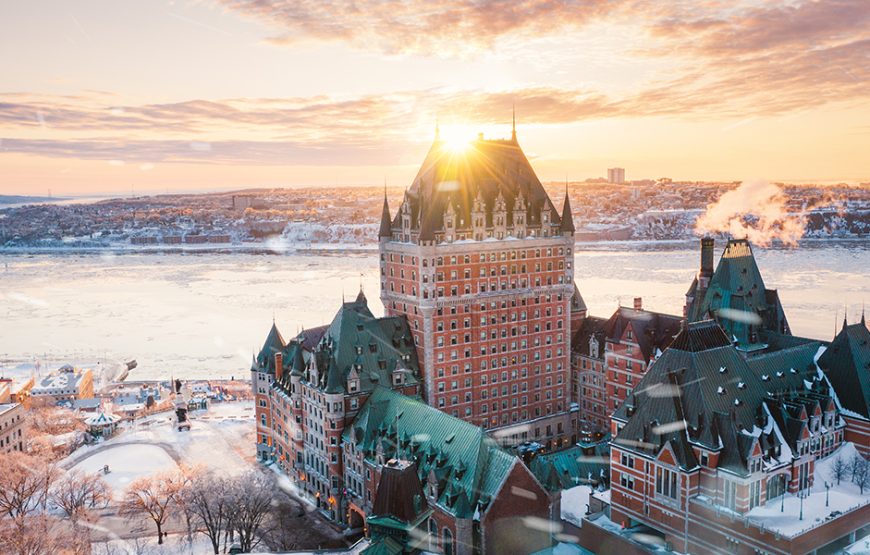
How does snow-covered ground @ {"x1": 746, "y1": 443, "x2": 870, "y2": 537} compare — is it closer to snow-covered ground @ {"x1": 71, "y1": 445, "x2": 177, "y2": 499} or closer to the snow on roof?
snow-covered ground @ {"x1": 71, "y1": 445, "x2": 177, "y2": 499}

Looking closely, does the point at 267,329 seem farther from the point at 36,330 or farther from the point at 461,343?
the point at 461,343

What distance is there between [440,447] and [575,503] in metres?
16.2

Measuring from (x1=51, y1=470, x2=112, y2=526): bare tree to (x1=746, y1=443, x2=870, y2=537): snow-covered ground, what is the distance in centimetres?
5925

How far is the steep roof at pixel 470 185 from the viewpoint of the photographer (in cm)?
8081

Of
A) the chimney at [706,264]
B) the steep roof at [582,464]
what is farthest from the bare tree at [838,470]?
the chimney at [706,264]

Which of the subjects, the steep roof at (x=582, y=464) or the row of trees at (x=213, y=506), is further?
the steep roof at (x=582, y=464)

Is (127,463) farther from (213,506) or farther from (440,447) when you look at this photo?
(440,447)

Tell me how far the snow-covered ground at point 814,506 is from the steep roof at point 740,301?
2188 cm

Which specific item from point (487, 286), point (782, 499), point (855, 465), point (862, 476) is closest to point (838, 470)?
point (855, 465)

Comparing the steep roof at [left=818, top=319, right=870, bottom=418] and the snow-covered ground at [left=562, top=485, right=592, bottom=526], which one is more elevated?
the steep roof at [left=818, top=319, right=870, bottom=418]

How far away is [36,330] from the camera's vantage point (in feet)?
563

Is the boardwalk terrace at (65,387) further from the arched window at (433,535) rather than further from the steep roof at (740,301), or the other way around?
the steep roof at (740,301)

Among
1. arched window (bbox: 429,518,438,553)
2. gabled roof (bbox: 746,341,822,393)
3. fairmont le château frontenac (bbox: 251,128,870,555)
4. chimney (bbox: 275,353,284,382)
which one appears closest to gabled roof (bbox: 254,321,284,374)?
fairmont le château frontenac (bbox: 251,128,870,555)

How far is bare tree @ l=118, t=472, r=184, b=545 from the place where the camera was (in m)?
67.2
